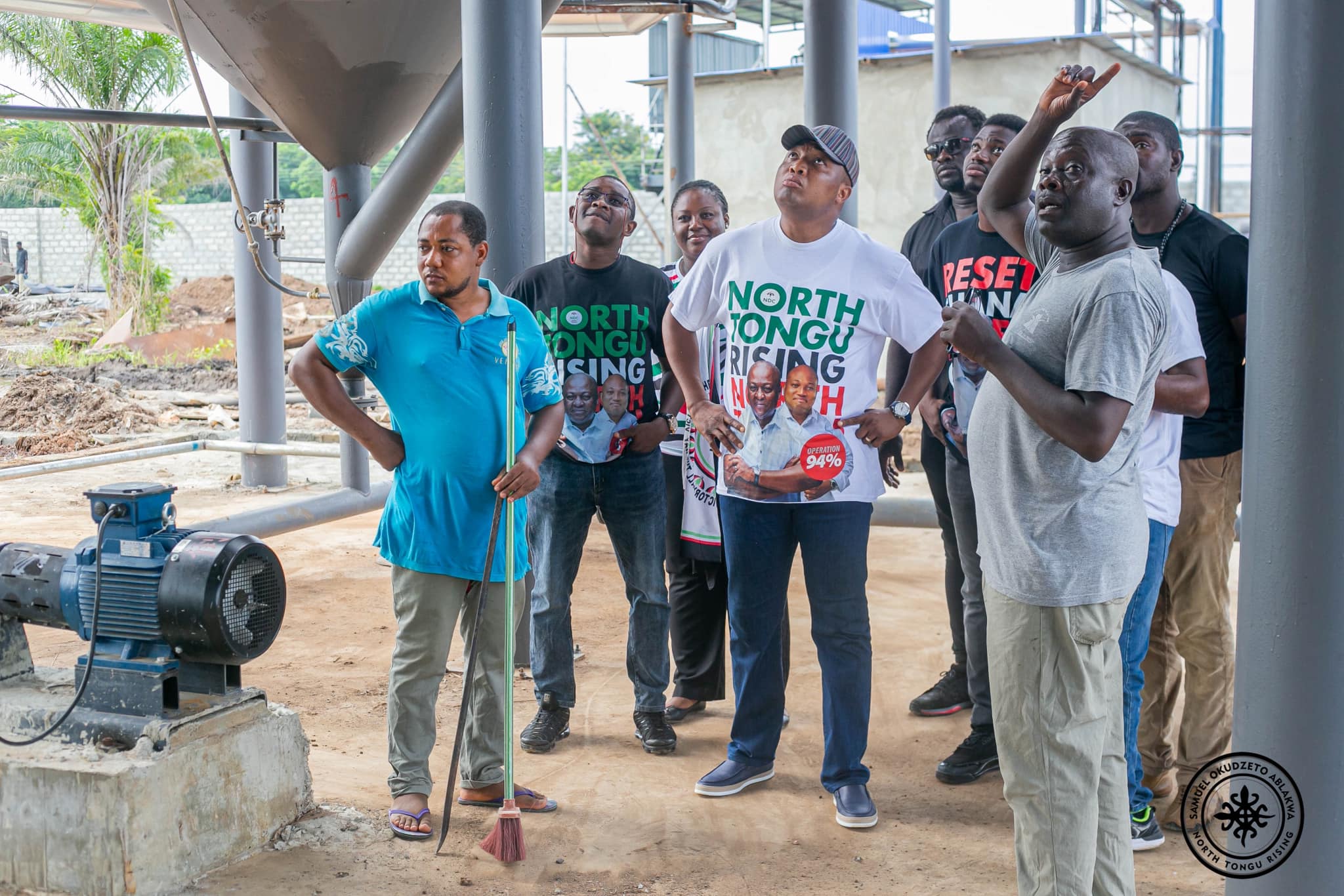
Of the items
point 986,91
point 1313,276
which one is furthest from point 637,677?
point 986,91

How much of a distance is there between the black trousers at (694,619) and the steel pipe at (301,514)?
2.21m

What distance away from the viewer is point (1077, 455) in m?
2.59

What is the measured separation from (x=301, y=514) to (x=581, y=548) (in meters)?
3.03

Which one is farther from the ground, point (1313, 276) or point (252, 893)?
point (1313, 276)

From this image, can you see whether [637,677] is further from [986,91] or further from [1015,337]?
[986,91]

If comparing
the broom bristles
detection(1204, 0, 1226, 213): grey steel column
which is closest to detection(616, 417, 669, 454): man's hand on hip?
the broom bristles

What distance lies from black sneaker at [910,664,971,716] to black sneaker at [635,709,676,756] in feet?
3.25

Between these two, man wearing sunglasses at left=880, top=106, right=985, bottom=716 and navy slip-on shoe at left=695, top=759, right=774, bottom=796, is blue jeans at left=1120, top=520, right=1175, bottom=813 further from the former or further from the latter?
navy slip-on shoe at left=695, top=759, right=774, bottom=796

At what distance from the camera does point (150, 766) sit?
311 cm

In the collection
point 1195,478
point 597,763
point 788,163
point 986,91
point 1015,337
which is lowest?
point 597,763

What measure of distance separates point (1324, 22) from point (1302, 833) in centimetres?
162

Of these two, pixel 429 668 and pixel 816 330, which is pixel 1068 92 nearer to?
pixel 816 330

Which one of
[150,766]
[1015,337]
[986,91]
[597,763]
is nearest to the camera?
[1015,337]

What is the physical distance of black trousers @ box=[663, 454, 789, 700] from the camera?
4.55m
